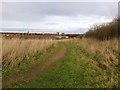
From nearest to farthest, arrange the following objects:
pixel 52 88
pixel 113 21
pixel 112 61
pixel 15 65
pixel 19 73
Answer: pixel 52 88, pixel 19 73, pixel 15 65, pixel 112 61, pixel 113 21

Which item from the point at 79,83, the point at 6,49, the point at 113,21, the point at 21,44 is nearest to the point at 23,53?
the point at 21,44

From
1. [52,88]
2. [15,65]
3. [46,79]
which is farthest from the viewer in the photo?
[15,65]

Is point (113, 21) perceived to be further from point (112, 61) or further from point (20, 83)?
point (20, 83)

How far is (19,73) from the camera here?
41.4 ft

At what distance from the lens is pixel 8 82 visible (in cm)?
1037

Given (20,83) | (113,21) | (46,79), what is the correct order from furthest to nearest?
(113,21) < (46,79) < (20,83)

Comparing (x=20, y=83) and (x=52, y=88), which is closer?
(x=52, y=88)

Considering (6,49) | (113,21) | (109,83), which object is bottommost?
(109,83)

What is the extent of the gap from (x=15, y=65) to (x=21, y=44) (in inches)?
114

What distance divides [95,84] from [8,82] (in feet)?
11.0

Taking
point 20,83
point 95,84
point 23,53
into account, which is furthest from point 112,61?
point 20,83

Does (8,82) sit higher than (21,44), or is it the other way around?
(21,44)

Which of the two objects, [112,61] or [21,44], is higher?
[21,44]

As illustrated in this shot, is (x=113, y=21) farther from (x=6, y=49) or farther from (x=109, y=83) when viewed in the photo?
(x=109, y=83)
